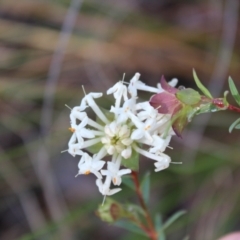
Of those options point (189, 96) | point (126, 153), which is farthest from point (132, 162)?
point (189, 96)

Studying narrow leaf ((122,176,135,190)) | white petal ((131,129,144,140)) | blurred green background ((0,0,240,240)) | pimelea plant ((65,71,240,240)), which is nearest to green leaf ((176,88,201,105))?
pimelea plant ((65,71,240,240))

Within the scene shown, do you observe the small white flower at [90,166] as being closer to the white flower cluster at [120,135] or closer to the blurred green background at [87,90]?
the white flower cluster at [120,135]

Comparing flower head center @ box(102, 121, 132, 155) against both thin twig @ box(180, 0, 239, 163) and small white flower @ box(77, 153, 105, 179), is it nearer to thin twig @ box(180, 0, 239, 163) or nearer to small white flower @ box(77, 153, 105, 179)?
small white flower @ box(77, 153, 105, 179)

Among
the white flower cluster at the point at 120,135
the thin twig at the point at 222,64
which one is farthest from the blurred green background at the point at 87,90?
the white flower cluster at the point at 120,135

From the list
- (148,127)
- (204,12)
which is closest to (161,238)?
(148,127)

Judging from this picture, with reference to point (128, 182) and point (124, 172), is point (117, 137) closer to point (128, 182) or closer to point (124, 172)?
point (124, 172)

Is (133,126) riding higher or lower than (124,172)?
higher

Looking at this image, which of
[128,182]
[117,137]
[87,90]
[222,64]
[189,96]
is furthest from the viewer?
[87,90]
